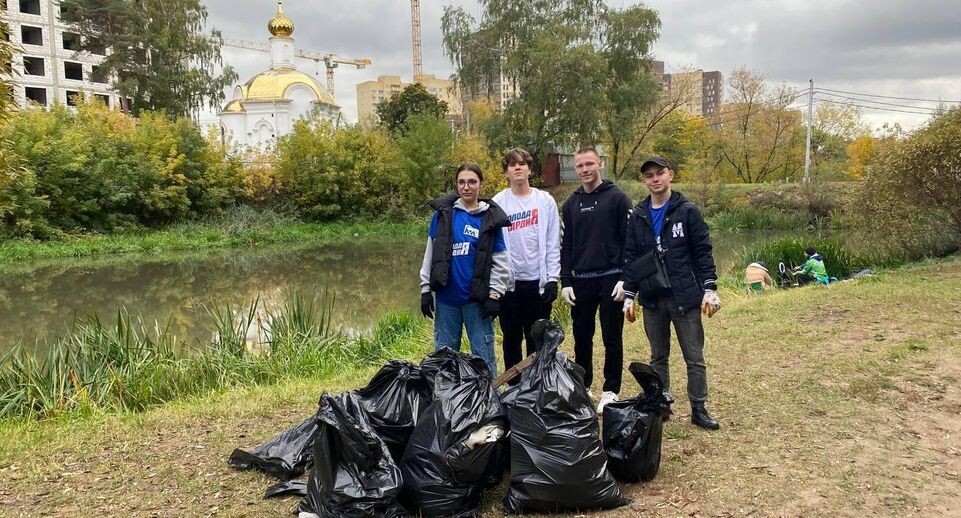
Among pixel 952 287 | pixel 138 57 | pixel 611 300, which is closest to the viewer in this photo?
pixel 611 300

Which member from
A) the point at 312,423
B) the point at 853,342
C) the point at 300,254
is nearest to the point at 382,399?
the point at 312,423

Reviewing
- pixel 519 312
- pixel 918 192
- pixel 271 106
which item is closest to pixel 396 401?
pixel 519 312

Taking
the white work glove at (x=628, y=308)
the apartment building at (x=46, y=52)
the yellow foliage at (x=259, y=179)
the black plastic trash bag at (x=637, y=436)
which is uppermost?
the apartment building at (x=46, y=52)

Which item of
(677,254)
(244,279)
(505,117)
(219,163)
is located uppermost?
(505,117)

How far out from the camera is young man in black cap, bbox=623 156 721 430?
362 centimetres

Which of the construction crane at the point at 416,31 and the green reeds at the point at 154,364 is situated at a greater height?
the construction crane at the point at 416,31

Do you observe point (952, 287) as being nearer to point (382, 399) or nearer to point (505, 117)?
point (382, 399)

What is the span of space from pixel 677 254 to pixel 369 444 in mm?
2136

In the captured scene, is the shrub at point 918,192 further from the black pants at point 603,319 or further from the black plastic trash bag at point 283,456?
the black plastic trash bag at point 283,456

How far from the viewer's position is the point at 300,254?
2011 centimetres

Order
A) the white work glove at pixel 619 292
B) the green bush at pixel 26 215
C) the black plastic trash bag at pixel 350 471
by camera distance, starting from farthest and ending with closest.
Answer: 1. the green bush at pixel 26 215
2. the white work glove at pixel 619 292
3. the black plastic trash bag at pixel 350 471

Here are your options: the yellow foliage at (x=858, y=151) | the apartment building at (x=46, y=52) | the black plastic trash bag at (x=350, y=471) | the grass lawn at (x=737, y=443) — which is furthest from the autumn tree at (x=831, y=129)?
the apartment building at (x=46, y=52)

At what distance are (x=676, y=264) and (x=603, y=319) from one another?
→ 0.60 metres

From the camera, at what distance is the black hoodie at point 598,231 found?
3.91 meters
